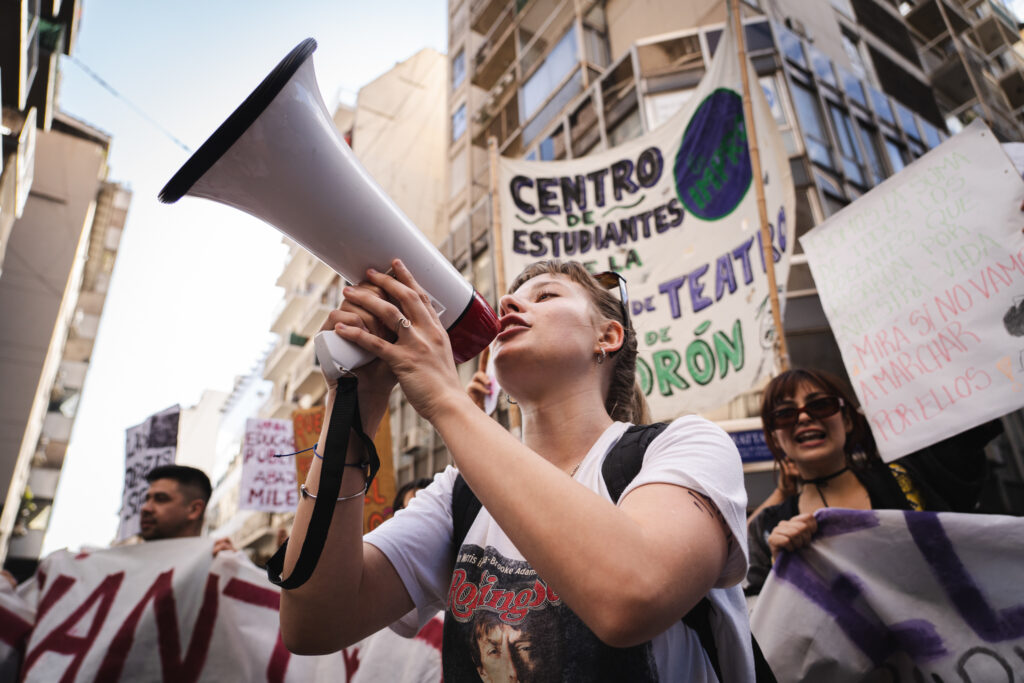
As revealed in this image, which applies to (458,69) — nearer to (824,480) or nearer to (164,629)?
(164,629)

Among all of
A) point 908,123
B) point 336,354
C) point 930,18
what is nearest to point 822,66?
point 908,123

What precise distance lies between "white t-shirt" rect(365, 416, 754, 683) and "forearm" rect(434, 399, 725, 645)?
36mm

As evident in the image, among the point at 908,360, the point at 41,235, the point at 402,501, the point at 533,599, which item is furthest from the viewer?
the point at 41,235

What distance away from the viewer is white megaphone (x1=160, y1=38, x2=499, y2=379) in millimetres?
945

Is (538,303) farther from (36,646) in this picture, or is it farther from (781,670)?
(36,646)

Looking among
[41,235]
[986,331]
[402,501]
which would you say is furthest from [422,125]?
[986,331]

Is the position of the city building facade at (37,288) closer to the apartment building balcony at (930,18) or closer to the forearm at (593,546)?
the forearm at (593,546)

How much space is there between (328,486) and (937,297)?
2455 millimetres

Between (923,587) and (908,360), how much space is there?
99 centimetres

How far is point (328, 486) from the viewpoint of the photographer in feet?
3.10

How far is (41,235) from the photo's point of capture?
39.7 feet

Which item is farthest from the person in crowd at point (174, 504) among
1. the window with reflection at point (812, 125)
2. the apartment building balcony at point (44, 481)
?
the apartment building balcony at point (44, 481)

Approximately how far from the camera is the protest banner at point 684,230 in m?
3.44

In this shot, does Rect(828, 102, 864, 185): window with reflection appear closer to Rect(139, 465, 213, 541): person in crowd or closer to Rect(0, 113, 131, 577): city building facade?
Rect(139, 465, 213, 541): person in crowd
